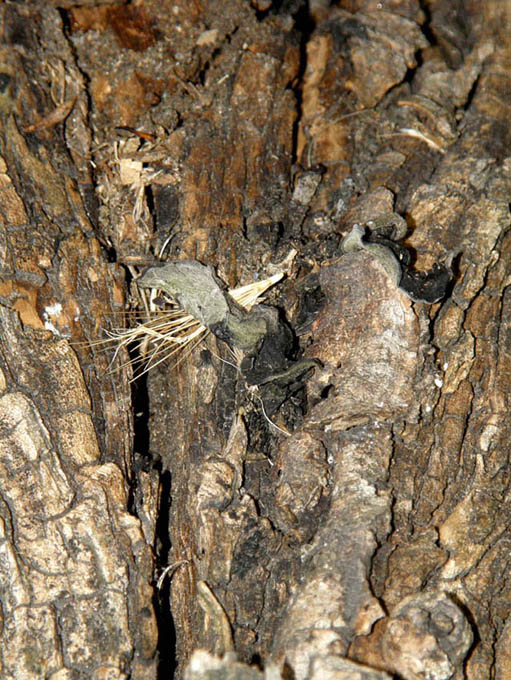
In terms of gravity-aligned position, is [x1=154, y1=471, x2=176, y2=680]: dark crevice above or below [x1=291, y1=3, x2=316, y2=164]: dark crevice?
below

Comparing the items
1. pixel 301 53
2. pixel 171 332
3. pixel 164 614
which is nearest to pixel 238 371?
pixel 171 332

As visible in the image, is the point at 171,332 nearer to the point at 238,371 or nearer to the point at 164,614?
the point at 238,371

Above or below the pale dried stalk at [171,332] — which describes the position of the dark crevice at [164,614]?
below

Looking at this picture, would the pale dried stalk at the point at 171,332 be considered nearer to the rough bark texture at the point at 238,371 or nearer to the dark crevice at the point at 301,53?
the rough bark texture at the point at 238,371

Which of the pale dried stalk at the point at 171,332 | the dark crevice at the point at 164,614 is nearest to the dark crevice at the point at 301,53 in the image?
Result: the pale dried stalk at the point at 171,332

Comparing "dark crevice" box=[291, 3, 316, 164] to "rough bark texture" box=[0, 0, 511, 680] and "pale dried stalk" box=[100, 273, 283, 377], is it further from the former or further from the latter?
"pale dried stalk" box=[100, 273, 283, 377]

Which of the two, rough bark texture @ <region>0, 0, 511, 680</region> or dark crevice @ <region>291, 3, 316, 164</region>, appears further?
dark crevice @ <region>291, 3, 316, 164</region>

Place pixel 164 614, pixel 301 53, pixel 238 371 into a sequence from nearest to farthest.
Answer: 1. pixel 164 614
2. pixel 238 371
3. pixel 301 53

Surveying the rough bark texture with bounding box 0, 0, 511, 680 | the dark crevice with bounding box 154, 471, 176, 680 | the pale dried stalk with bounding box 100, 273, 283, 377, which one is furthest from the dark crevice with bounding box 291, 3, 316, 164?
the dark crevice with bounding box 154, 471, 176, 680

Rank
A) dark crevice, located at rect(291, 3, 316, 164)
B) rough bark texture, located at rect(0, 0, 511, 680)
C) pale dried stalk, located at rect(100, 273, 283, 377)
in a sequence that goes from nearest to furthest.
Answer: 1. rough bark texture, located at rect(0, 0, 511, 680)
2. pale dried stalk, located at rect(100, 273, 283, 377)
3. dark crevice, located at rect(291, 3, 316, 164)
